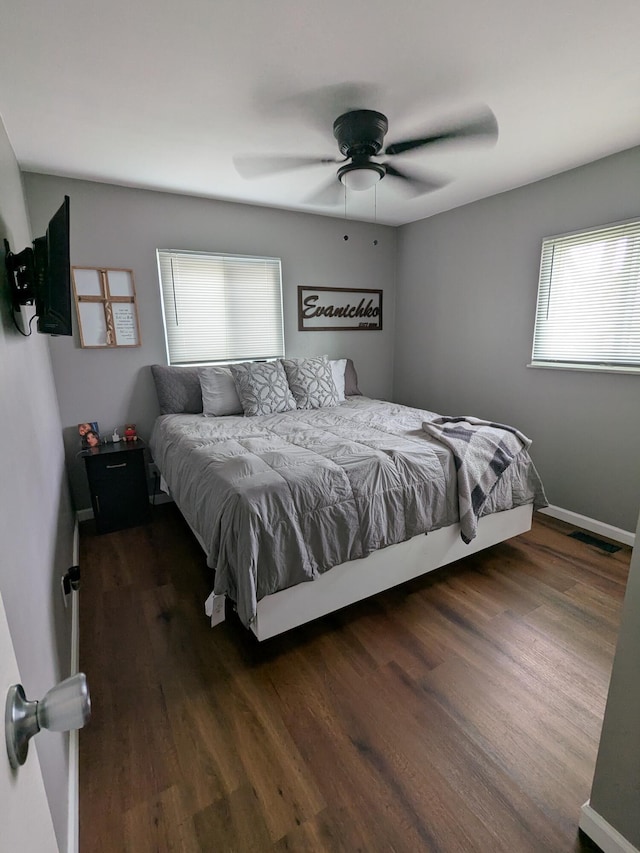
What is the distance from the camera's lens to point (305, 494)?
1788 mm

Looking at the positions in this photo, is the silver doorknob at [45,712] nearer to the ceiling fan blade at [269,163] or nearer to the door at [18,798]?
the door at [18,798]

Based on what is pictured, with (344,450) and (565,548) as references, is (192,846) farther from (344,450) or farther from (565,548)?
(565,548)

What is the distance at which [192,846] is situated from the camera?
1146mm

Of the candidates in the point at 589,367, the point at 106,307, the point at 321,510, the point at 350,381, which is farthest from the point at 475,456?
the point at 106,307

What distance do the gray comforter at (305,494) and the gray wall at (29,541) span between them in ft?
1.98

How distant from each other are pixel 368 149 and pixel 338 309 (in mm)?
2111

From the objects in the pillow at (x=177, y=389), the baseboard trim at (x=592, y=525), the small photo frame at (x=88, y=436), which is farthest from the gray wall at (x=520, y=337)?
the small photo frame at (x=88, y=436)

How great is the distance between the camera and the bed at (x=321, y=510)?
1706 mm

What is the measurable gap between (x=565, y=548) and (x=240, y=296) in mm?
3191

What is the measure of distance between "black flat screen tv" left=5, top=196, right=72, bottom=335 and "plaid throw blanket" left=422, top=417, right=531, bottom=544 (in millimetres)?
1944

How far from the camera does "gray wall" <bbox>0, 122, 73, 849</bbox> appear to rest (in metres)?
0.90

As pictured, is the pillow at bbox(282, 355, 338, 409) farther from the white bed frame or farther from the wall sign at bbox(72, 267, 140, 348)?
the white bed frame

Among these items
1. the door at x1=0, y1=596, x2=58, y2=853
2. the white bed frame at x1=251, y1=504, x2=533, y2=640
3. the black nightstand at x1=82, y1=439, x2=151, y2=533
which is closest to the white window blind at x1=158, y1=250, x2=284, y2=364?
the black nightstand at x1=82, y1=439, x2=151, y2=533

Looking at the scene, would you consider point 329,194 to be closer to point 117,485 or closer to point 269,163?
point 269,163
